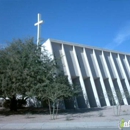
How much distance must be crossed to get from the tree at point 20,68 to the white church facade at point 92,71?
773 cm

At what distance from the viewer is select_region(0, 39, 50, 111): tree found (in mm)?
17006

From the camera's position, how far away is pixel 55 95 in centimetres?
1518

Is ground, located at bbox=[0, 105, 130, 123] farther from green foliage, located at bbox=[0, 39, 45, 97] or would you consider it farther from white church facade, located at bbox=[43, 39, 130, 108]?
white church facade, located at bbox=[43, 39, 130, 108]

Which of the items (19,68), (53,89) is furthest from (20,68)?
(53,89)

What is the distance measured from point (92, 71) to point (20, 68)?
17173mm

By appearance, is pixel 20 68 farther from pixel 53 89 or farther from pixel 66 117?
pixel 66 117

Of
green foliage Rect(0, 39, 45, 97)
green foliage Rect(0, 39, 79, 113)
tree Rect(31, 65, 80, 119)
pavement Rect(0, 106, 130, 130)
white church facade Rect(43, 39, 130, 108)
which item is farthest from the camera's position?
white church facade Rect(43, 39, 130, 108)

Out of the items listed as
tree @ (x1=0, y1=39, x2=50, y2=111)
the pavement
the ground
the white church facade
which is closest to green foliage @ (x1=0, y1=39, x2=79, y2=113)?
tree @ (x1=0, y1=39, x2=50, y2=111)

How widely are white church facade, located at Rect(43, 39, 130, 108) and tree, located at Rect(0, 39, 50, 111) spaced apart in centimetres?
773

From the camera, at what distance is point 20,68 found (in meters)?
17.5

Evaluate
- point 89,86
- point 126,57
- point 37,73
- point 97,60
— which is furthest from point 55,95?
point 126,57

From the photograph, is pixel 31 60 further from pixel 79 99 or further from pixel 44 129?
pixel 79 99

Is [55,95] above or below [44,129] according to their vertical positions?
above

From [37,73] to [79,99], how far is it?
43.0 feet
